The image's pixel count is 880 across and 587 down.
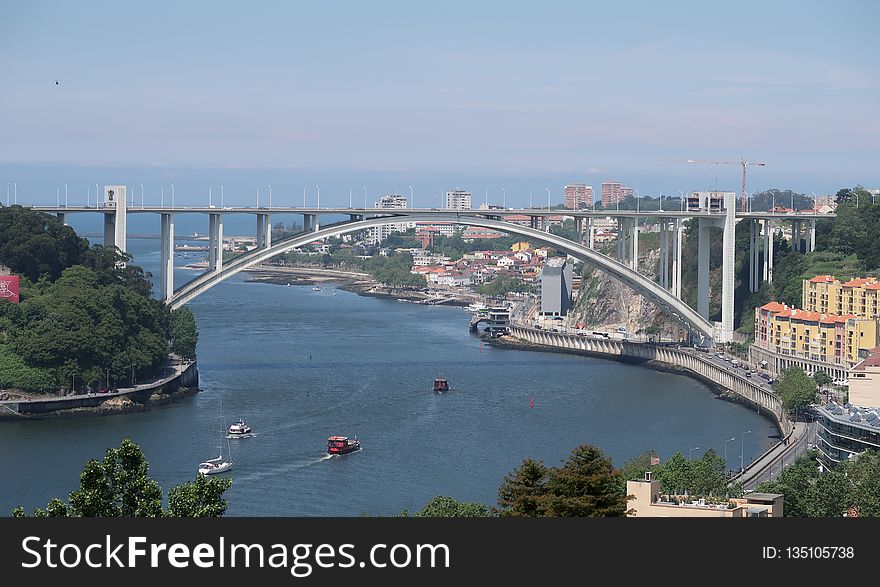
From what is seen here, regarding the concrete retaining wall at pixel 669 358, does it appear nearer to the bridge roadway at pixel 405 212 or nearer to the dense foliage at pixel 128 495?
the bridge roadway at pixel 405 212

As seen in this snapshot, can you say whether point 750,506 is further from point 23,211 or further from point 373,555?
point 23,211

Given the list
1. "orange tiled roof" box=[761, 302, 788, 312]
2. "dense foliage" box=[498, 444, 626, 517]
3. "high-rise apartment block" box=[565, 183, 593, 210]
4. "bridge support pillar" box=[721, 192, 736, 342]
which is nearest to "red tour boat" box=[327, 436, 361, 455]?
"dense foliage" box=[498, 444, 626, 517]

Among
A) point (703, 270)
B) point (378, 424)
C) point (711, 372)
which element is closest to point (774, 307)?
point (711, 372)

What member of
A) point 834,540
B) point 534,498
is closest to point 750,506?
point 534,498

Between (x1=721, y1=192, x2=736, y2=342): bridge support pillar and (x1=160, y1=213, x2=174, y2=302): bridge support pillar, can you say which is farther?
(x1=721, y1=192, x2=736, y2=342): bridge support pillar

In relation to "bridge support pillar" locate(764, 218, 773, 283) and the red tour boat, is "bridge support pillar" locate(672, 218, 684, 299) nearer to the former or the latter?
"bridge support pillar" locate(764, 218, 773, 283)

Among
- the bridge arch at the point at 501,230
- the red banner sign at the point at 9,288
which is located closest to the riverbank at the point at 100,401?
the red banner sign at the point at 9,288

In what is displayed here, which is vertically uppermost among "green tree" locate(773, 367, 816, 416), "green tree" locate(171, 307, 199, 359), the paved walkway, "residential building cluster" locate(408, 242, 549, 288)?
"residential building cluster" locate(408, 242, 549, 288)

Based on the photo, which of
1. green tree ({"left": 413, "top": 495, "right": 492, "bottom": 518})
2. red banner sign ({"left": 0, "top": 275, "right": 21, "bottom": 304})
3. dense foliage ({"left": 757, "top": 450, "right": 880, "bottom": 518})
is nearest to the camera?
dense foliage ({"left": 757, "top": 450, "right": 880, "bottom": 518})
